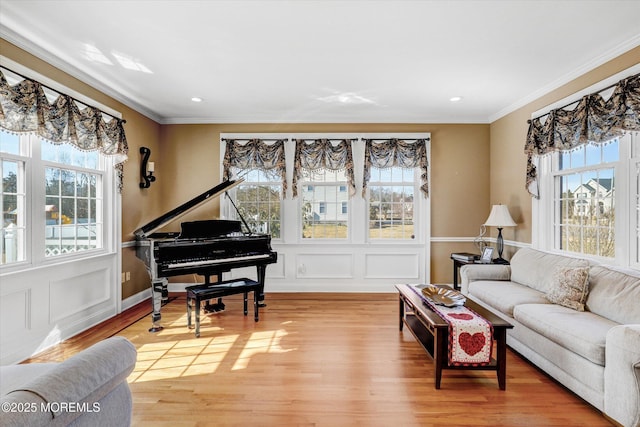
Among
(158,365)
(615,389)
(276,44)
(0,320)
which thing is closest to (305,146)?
(276,44)

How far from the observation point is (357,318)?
3.88 m

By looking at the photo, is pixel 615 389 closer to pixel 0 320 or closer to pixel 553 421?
pixel 553 421

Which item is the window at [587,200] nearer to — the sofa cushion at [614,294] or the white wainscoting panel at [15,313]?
the sofa cushion at [614,294]

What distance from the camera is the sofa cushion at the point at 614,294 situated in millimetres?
2342

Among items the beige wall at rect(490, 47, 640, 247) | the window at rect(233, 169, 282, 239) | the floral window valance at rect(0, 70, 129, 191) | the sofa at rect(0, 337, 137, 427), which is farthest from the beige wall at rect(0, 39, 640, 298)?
the sofa at rect(0, 337, 137, 427)

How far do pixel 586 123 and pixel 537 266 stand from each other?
1.54m

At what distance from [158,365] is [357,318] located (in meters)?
2.21

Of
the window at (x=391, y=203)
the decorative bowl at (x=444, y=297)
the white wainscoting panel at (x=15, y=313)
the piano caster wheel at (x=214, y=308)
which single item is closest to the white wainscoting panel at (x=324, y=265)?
the window at (x=391, y=203)

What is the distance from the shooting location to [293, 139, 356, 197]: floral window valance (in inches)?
193

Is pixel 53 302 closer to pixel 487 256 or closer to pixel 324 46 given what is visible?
pixel 324 46

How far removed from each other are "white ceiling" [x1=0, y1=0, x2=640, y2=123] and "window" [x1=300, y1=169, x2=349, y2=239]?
1253mm

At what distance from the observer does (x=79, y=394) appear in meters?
1.03

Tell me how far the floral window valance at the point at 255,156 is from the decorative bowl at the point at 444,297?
280 centimetres

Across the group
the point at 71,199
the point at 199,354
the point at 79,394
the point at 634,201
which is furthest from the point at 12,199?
the point at 634,201
